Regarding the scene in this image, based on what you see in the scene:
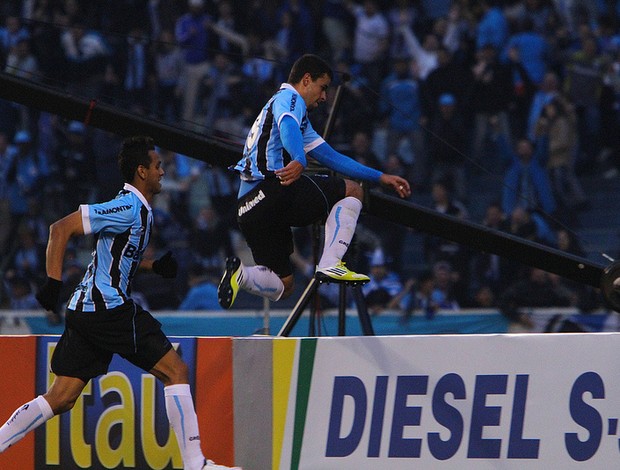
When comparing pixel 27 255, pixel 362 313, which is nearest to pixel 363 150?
pixel 27 255

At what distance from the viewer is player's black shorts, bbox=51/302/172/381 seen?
22.2 feet

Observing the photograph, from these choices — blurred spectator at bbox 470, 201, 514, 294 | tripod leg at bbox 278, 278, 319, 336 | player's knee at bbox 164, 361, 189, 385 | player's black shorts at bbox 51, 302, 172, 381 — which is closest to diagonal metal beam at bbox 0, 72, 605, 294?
tripod leg at bbox 278, 278, 319, 336

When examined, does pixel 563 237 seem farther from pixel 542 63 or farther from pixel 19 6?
pixel 19 6

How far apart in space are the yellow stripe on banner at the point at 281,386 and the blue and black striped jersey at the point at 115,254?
0.97 metres

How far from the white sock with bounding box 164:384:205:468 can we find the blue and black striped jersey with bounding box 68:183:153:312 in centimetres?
60

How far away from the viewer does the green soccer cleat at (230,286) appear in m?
7.38

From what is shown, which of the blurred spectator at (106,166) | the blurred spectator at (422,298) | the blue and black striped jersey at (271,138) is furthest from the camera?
the blurred spectator at (106,166)

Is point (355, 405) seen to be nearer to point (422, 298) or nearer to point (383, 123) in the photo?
point (422, 298)

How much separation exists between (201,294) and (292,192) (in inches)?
226

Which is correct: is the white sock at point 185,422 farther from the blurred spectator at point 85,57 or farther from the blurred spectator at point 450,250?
the blurred spectator at point 85,57

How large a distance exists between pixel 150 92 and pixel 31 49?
2.00m

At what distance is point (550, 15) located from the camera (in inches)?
599

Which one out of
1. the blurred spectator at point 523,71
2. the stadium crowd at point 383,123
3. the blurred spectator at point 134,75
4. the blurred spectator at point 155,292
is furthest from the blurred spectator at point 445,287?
the blurred spectator at point 134,75

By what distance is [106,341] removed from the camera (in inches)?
267
